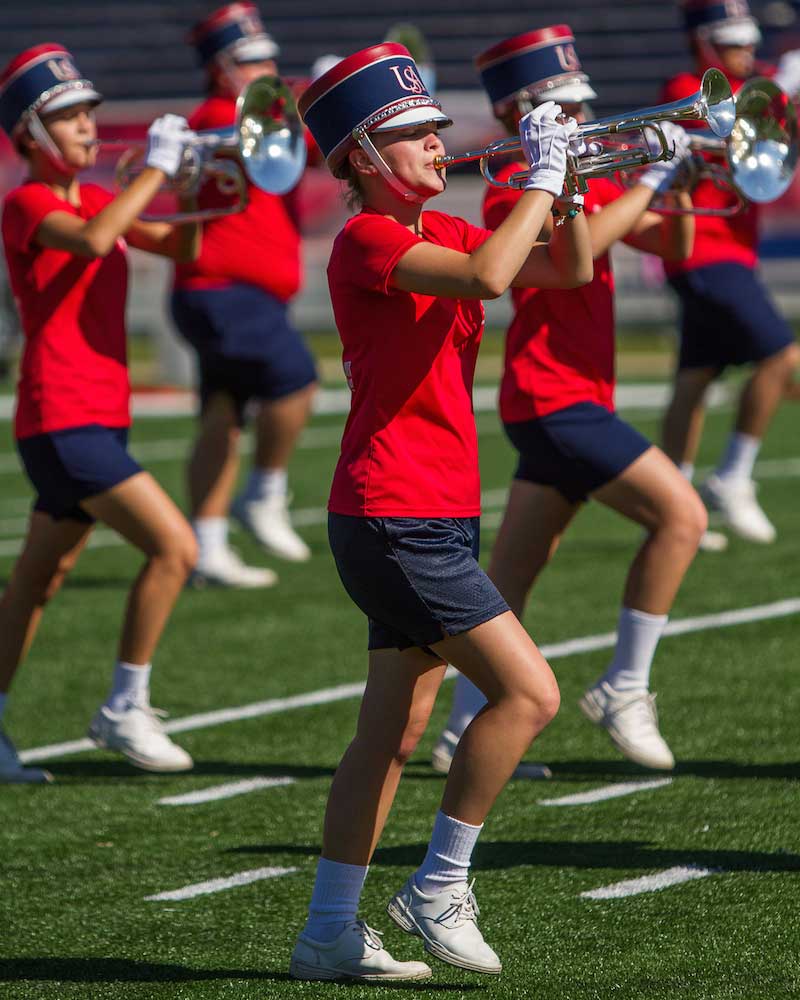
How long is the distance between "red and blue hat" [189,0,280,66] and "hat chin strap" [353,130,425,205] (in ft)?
15.1

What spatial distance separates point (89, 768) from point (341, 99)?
2517 mm

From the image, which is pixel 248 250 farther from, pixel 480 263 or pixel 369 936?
pixel 369 936

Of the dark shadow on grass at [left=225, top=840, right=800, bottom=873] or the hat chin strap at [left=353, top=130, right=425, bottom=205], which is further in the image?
the dark shadow on grass at [left=225, top=840, right=800, bottom=873]

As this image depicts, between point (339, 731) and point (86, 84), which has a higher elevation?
point (86, 84)

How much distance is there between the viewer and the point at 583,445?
→ 4.80m

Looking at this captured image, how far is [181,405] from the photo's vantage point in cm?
1695

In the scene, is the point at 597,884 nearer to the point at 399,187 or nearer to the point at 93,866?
the point at 93,866

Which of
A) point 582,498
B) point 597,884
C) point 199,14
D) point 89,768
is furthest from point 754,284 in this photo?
point 199,14

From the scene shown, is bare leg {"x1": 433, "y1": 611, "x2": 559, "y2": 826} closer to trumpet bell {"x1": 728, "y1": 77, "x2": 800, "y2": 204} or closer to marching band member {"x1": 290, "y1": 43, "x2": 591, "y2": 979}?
marching band member {"x1": 290, "y1": 43, "x2": 591, "y2": 979}

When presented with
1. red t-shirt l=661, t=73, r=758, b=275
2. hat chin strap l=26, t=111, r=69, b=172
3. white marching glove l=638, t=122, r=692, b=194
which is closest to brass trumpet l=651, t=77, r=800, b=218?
white marching glove l=638, t=122, r=692, b=194

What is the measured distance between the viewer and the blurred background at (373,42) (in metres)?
26.9

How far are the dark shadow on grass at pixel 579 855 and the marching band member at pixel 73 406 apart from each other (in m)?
0.94

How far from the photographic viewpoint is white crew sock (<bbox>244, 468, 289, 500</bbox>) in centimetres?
869

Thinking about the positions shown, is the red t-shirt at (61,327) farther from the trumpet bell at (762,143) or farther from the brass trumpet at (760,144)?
the trumpet bell at (762,143)
